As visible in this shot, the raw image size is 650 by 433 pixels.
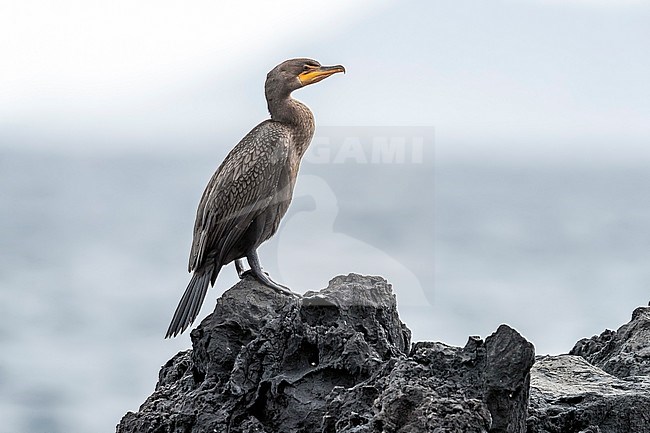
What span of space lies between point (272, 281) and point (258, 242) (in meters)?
0.40

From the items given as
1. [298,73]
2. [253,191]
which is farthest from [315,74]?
[253,191]

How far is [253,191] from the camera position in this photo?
4.62 metres

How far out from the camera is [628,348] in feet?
13.9

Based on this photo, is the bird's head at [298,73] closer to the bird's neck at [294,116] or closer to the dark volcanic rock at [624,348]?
the bird's neck at [294,116]

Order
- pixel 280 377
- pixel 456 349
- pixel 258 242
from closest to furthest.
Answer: pixel 456 349 → pixel 280 377 → pixel 258 242

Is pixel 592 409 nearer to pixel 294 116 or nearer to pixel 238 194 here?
pixel 238 194

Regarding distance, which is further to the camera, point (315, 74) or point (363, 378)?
point (315, 74)

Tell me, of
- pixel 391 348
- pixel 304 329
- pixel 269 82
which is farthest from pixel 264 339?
pixel 269 82

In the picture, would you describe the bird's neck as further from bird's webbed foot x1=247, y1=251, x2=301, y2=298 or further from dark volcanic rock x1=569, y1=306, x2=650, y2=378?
dark volcanic rock x1=569, y1=306, x2=650, y2=378

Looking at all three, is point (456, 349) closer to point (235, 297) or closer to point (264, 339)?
point (264, 339)

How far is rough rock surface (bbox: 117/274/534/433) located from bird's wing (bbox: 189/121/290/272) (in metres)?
0.37

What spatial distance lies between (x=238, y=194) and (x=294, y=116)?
515 millimetres

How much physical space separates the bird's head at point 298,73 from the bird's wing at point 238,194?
0.24 m

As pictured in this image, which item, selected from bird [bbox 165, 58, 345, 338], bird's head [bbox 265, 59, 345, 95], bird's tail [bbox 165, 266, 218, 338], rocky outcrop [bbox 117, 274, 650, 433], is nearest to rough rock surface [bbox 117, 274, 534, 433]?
rocky outcrop [bbox 117, 274, 650, 433]
